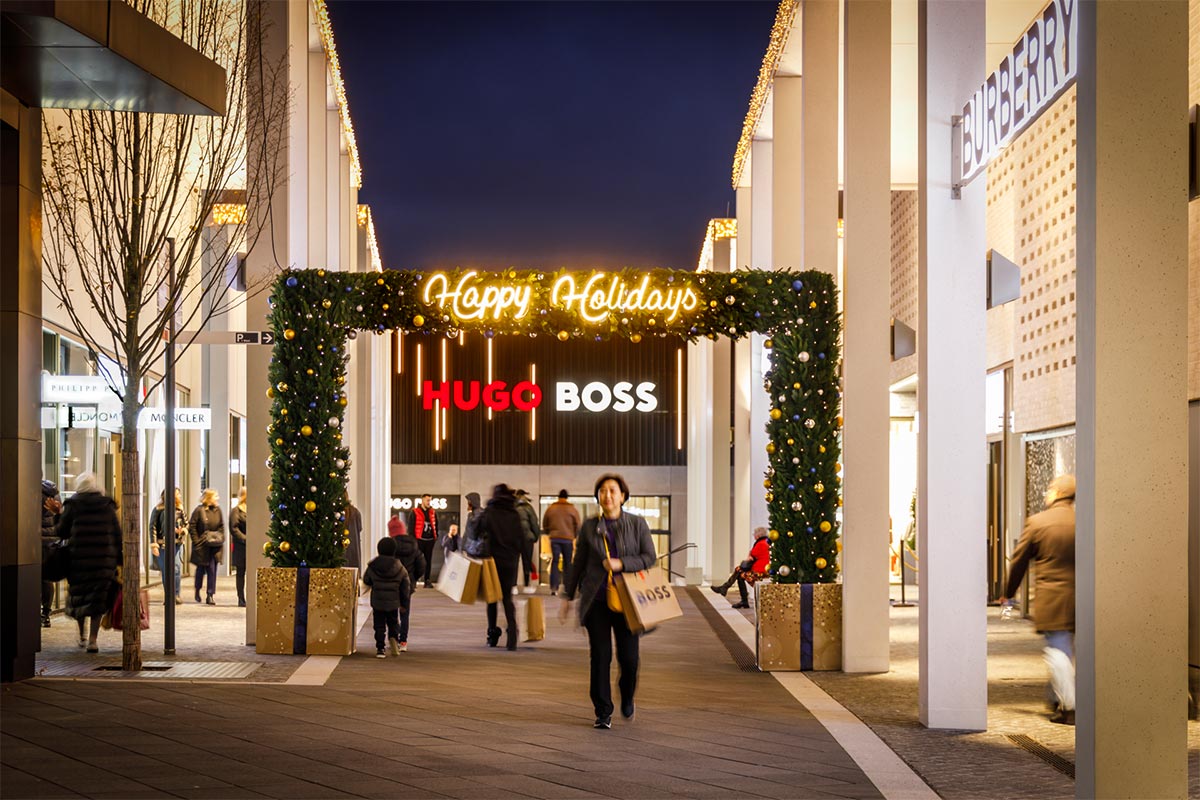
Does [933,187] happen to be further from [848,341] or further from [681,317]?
[681,317]

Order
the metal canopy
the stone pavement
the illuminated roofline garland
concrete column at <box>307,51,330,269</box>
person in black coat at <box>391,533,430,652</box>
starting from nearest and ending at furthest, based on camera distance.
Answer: the stone pavement → the metal canopy → person in black coat at <box>391,533,430,652</box> → the illuminated roofline garland → concrete column at <box>307,51,330,269</box>

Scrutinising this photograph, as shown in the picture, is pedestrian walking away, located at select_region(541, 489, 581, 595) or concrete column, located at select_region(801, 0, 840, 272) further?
pedestrian walking away, located at select_region(541, 489, 581, 595)

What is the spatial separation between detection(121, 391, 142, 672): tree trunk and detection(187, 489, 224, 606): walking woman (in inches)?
320

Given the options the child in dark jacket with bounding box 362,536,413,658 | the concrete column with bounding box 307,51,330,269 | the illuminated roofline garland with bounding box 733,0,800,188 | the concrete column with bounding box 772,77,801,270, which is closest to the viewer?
the child in dark jacket with bounding box 362,536,413,658

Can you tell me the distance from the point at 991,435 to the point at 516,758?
15243mm

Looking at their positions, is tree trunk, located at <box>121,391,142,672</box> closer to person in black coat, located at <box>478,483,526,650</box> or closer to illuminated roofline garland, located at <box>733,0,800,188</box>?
person in black coat, located at <box>478,483,526,650</box>

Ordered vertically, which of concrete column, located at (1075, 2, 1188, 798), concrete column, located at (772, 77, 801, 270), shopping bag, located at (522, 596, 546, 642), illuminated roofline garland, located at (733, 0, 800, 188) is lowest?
shopping bag, located at (522, 596, 546, 642)

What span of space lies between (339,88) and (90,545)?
37.8 feet

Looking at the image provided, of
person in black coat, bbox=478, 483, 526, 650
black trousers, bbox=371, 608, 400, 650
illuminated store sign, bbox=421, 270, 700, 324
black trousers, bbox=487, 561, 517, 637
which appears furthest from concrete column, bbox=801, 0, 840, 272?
black trousers, bbox=371, 608, 400, 650

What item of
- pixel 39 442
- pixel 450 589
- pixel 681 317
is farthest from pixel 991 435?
pixel 39 442

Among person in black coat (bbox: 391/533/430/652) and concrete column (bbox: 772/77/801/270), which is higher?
concrete column (bbox: 772/77/801/270)

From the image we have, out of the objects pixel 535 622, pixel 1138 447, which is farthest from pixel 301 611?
pixel 1138 447

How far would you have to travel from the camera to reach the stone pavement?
7.75m

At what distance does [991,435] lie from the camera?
882 inches
